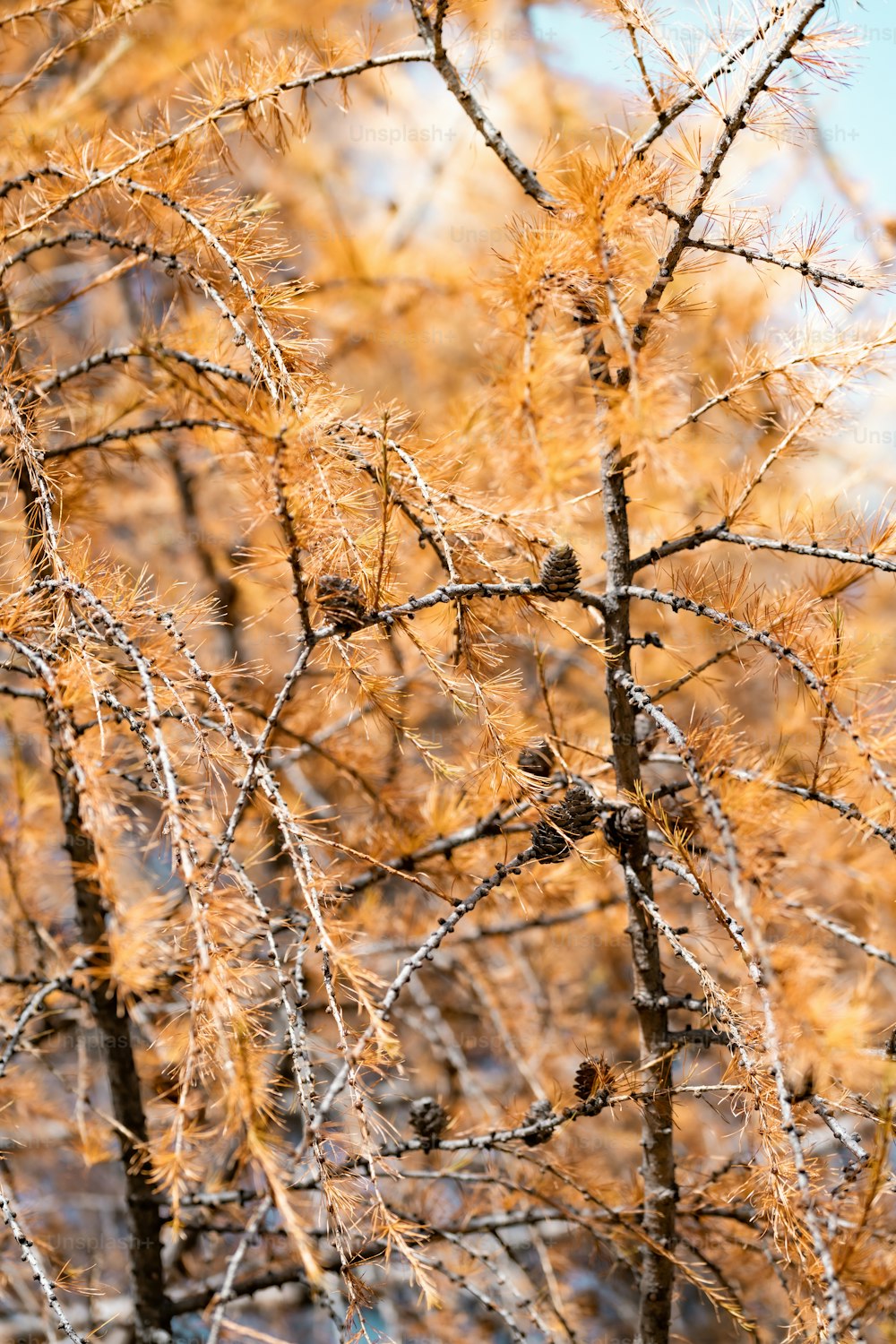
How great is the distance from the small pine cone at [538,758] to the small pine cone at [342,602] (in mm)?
230

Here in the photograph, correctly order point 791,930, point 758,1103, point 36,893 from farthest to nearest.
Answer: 1. point 36,893
2. point 791,930
3. point 758,1103

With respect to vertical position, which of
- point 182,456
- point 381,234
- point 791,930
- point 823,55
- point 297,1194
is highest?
point 381,234

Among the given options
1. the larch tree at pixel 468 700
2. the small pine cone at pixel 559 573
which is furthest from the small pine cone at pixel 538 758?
the small pine cone at pixel 559 573

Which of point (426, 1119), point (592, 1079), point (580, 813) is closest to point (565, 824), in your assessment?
point (580, 813)

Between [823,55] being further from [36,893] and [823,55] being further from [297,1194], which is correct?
[36,893]

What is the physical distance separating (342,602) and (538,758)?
27cm

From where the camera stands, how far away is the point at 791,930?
1154 millimetres

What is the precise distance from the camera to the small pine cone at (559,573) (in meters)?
0.75

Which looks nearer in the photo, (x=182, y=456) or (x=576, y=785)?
(x=576, y=785)

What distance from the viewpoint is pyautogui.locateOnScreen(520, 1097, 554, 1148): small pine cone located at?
2.66 feet

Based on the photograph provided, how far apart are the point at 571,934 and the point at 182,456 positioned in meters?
1.23

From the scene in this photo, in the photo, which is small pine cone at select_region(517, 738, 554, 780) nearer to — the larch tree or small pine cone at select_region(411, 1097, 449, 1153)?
the larch tree

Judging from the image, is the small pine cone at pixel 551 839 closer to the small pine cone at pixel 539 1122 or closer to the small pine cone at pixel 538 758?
the small pine cone at pixel 538 758

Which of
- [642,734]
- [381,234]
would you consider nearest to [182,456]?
[381,234]
